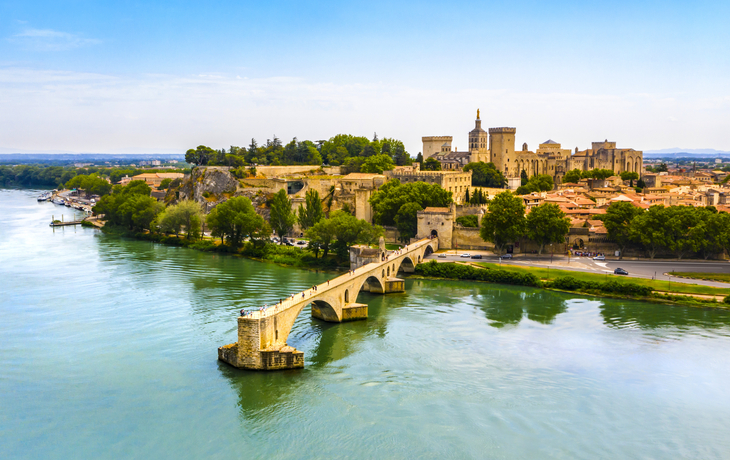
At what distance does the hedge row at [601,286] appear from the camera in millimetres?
25516

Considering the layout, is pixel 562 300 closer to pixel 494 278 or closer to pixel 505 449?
pixel 494 278

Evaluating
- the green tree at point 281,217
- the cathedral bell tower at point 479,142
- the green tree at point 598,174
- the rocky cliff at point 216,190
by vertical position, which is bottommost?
the green tree at point 281,217

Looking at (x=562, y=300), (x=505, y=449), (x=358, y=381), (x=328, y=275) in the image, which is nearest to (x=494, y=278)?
(x=562, y=300)

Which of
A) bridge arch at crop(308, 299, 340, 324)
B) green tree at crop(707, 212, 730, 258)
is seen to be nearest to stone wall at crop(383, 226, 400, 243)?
green tree at crop(707, 212, 730, 258)

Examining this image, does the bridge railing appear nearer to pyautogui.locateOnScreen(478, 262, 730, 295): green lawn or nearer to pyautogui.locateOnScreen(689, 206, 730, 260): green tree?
pyautogui.locateOnScreen(478, 262, 730, 295): green lawn

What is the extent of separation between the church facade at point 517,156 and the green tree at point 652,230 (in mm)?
23574

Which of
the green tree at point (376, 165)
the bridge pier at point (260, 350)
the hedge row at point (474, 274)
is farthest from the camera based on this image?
the green tree at point (376, 165)

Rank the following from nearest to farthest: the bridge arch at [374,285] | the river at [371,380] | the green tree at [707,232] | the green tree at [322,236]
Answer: the river at [371,380]
the bridge arch at [374,285]
the green tree at [707,232]
the green tree at [322,236]

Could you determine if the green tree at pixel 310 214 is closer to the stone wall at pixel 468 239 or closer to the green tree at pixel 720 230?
the stone wall at pixel 468 239

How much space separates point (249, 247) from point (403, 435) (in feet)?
80.2

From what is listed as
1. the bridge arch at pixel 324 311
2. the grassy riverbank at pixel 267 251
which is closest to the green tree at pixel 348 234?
the grassy riverbank at pixel 267 251

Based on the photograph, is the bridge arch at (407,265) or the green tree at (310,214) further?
the green tree at (310,214)

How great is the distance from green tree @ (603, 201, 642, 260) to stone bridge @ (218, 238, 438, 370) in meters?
13.6

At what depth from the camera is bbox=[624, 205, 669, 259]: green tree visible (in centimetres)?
3111
